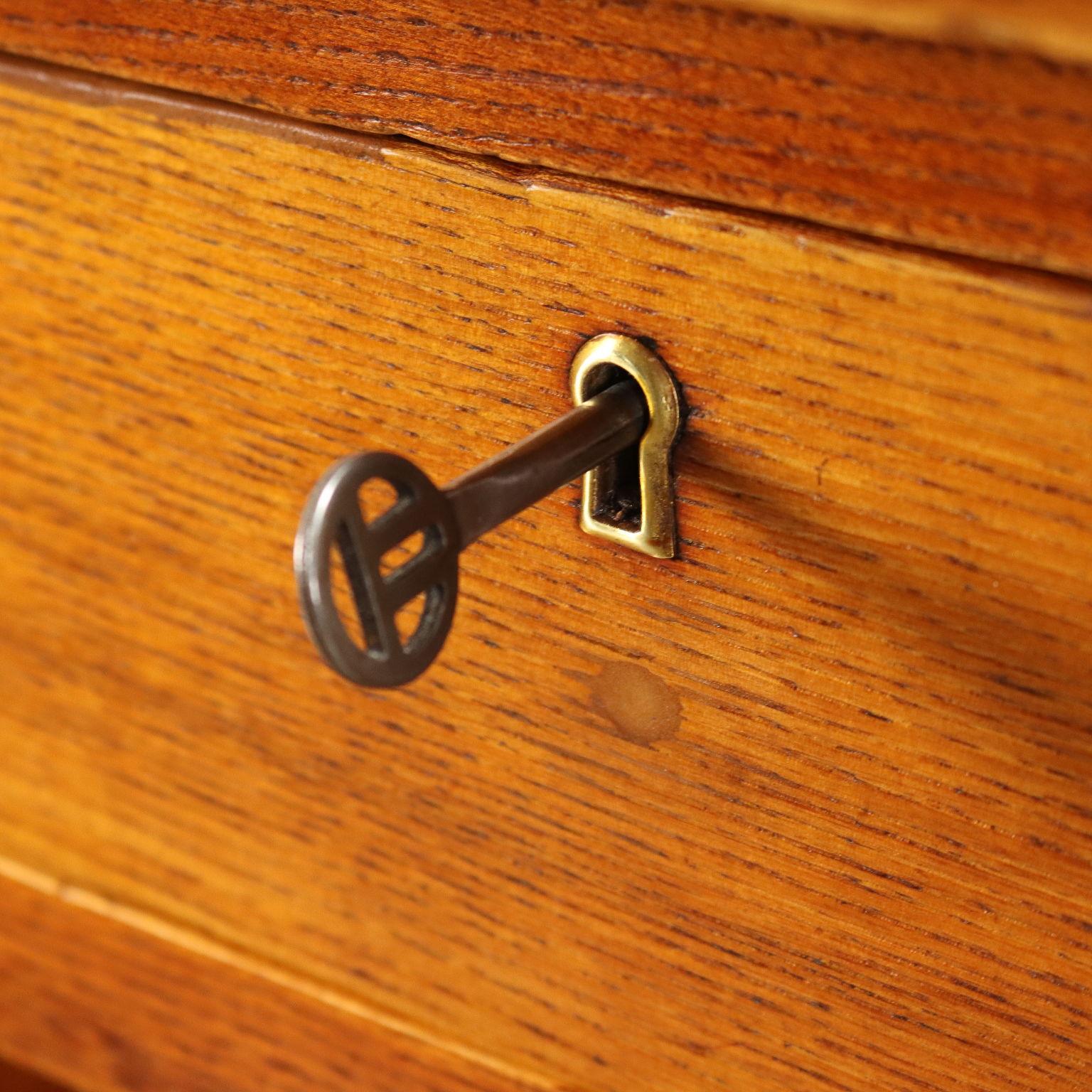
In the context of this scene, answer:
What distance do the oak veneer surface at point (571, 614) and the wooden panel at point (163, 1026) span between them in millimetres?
17

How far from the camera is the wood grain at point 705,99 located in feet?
0.73

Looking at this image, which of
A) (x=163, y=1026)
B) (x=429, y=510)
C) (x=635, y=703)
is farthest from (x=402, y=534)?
(x=163, y=1026)

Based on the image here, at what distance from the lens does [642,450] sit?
29 cm

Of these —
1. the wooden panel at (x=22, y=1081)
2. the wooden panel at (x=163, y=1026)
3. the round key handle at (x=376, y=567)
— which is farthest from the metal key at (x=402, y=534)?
the wooden panel at (x=22, y=1081)

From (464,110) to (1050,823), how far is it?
19 cm

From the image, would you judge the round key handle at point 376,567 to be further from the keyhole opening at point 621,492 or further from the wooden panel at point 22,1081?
the wooden panel at point 22,1081

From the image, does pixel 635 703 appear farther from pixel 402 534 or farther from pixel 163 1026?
pixel 163 1026

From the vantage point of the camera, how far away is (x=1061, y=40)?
0.20 metres

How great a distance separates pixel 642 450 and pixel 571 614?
0.05 metres

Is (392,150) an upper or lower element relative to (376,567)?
upper

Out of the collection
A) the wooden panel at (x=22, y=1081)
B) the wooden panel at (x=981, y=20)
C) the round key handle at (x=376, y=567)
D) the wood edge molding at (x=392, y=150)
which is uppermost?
the wood edge molding at (x=392, y=150)

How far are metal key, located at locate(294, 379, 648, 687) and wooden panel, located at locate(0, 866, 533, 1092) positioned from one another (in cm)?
23

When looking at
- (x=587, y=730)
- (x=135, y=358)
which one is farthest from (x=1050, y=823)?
(x=135, y=358)

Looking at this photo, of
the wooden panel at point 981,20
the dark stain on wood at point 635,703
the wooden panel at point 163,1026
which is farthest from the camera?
the wooden panel at point 163,1026
